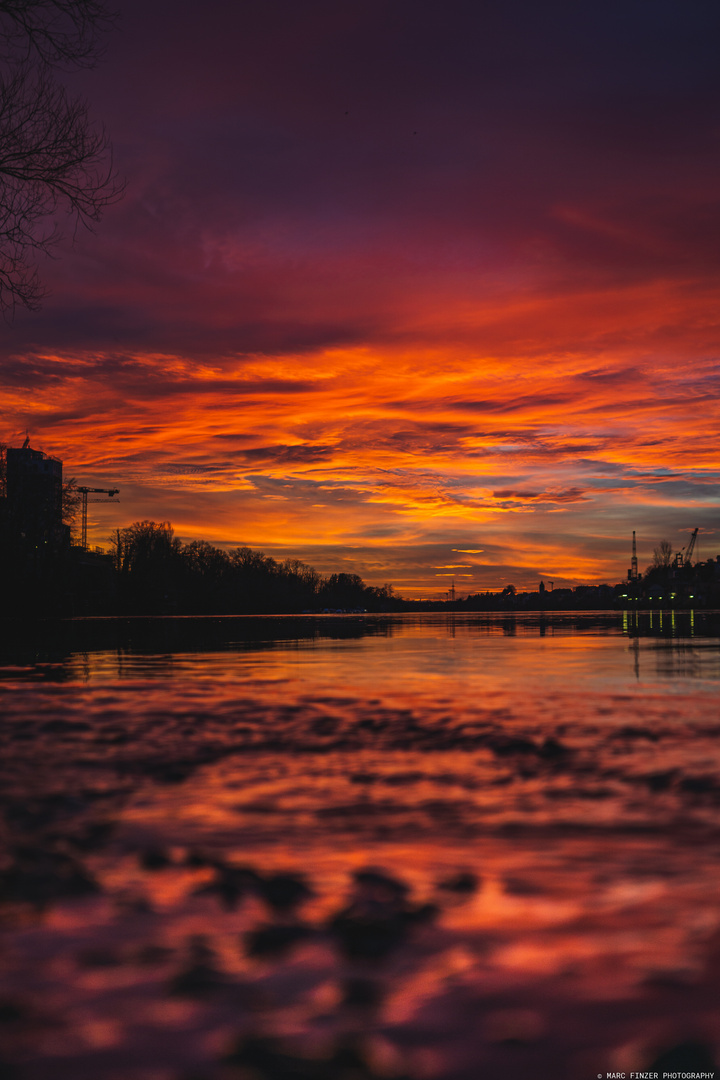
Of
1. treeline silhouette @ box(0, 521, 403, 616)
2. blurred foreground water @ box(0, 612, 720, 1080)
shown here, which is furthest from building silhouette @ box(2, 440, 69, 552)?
blurred foreground water @ box(0, 612, 720, 1080)

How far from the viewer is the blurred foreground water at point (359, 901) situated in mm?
2752

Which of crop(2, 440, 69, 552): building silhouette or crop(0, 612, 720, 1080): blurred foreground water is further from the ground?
crop(2, 440, 69, 552): building silhouette

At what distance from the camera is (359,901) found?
13.2ft

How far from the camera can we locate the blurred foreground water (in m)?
2.75

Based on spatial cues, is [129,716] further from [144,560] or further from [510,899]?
[144,560]

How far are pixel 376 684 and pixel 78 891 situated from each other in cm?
1038

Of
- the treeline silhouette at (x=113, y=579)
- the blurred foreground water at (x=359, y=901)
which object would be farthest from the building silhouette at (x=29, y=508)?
the blurred foreground water at (x=359, y=901)

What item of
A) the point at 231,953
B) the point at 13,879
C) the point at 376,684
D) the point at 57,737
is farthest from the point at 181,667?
the point at 231,953

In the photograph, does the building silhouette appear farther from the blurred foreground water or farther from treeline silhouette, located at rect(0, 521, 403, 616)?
the blurred foreground water

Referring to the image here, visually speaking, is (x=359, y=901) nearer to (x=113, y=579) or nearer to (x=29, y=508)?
(x=29, y=508)

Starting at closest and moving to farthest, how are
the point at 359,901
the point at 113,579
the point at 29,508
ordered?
the point at 359,901 < the point at 29,508 < the point at 113,579

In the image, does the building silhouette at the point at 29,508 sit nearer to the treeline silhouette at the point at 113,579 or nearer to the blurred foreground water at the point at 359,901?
the treeline silhouette at the point at 113,579

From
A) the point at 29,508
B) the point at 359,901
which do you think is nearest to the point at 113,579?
the point at 29,508

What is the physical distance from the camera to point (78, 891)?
13.6 ft
